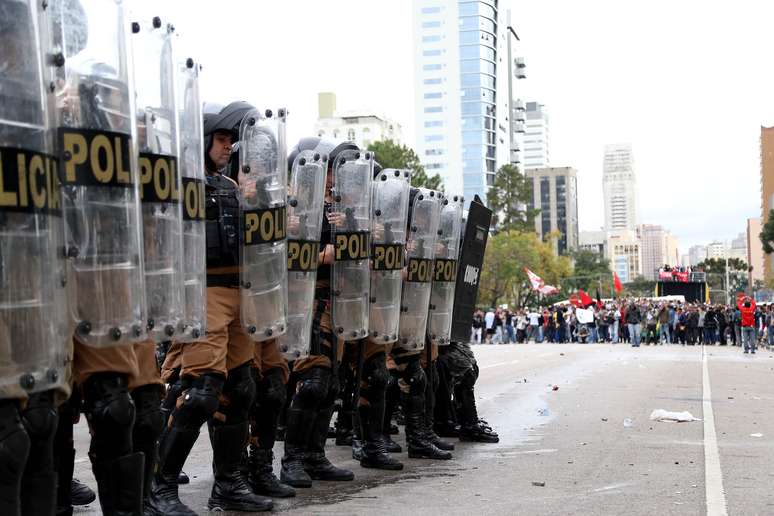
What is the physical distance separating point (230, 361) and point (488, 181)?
520 feet

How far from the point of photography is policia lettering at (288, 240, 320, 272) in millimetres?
5844

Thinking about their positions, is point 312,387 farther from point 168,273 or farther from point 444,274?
point 168,273

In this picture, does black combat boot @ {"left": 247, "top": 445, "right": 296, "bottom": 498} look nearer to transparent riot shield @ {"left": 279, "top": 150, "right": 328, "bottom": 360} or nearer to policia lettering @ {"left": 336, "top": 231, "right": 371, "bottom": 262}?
transparent riot shield @ {"left": 279, "top": 150, "right": 328, "bottom": 360}

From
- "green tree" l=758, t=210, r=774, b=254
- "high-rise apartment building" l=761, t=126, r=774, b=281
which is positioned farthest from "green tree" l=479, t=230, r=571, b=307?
"high-rise apartment building" l=761, t=126, r=774, b=281

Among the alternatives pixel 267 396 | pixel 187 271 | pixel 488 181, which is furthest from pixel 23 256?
pixel 488 181

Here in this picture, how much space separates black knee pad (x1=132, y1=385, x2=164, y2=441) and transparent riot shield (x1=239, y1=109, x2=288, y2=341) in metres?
1.09

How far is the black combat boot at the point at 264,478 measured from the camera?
229 inches

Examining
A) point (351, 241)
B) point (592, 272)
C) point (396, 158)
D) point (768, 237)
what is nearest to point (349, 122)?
point (592, 272)

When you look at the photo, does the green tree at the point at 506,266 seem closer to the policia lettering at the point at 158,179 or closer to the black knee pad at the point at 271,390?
the black knee pad at the point at 271,390

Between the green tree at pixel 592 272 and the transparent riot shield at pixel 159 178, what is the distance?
123704mm

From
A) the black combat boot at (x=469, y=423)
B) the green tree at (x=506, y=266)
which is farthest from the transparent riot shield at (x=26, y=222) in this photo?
the green tree at (x=506, y=266)

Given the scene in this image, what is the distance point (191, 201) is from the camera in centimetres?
456

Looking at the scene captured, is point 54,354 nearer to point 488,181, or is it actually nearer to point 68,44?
point 68,44

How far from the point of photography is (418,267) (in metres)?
7.39
